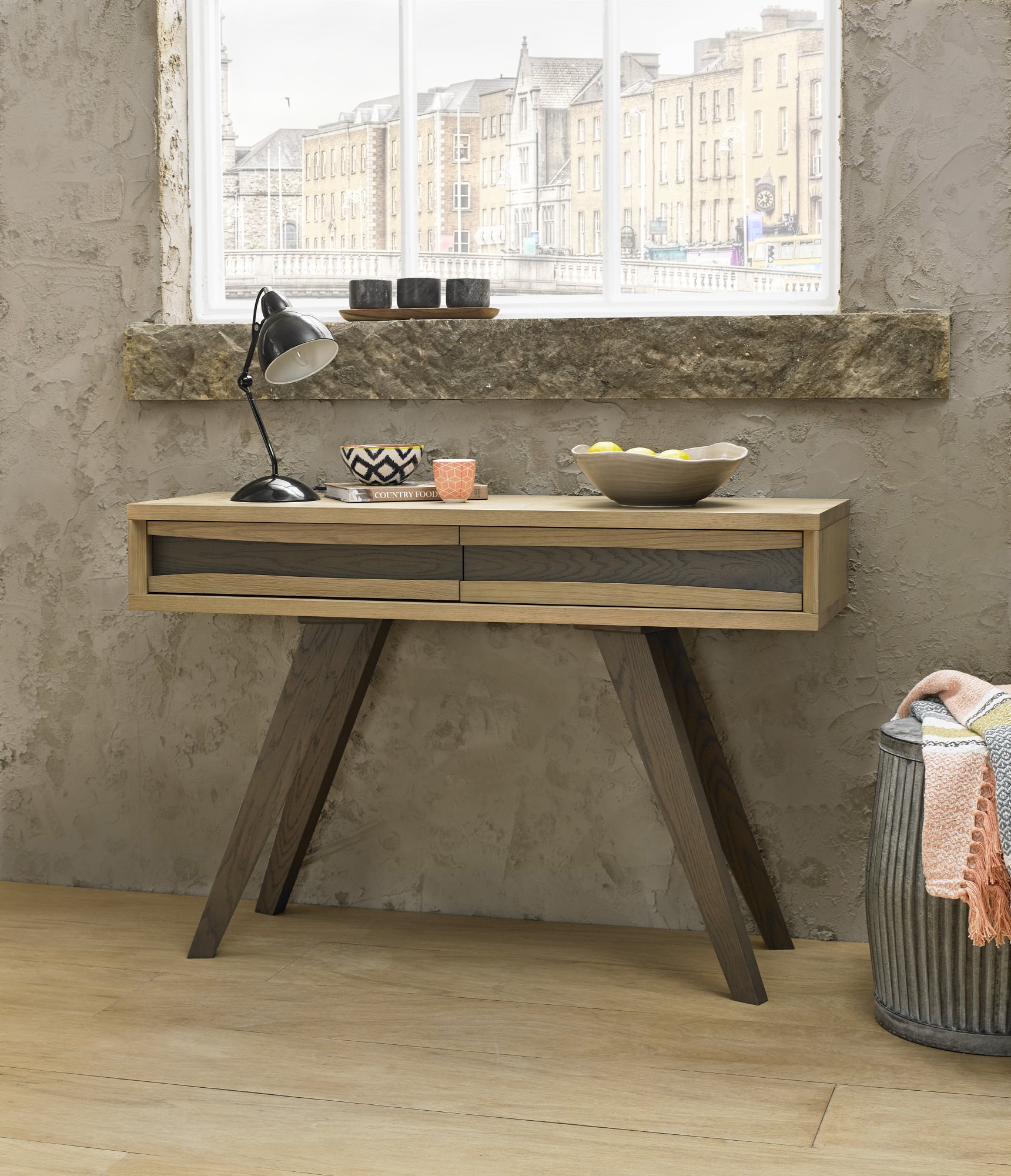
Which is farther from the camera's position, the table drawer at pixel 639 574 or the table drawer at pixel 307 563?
the table drawer at pixel 307 563

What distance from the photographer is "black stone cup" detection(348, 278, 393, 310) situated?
2676 millimetres

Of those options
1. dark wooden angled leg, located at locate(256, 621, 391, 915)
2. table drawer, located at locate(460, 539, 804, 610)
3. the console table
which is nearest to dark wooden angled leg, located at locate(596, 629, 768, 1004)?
the console table

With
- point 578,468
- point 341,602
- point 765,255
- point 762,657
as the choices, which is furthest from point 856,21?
point 341,602

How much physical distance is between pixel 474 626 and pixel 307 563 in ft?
1.62

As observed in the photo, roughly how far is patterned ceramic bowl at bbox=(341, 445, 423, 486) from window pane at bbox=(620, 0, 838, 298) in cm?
66

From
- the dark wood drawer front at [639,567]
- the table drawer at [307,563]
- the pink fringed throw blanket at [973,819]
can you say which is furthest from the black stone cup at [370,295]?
the pink fringed throw blanket at [973,819]

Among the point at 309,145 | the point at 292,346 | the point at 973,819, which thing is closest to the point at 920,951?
the point at 973,819

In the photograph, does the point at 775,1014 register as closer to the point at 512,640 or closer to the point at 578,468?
the point at 512,640

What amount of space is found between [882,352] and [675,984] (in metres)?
1.25

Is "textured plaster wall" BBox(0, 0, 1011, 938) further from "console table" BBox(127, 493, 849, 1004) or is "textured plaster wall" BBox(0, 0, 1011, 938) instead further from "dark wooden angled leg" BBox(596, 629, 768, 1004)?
"dark wooden angled leg" BBox(596, 629, 768, 1004)

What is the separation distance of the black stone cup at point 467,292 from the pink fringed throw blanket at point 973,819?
1.26 metres

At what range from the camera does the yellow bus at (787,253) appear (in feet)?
8.68

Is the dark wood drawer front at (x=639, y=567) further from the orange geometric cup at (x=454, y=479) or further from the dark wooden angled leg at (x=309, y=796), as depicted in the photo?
the dark wooden angled leg at (x=309, y=796)

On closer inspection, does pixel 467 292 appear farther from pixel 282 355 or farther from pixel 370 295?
pixel 282 355
